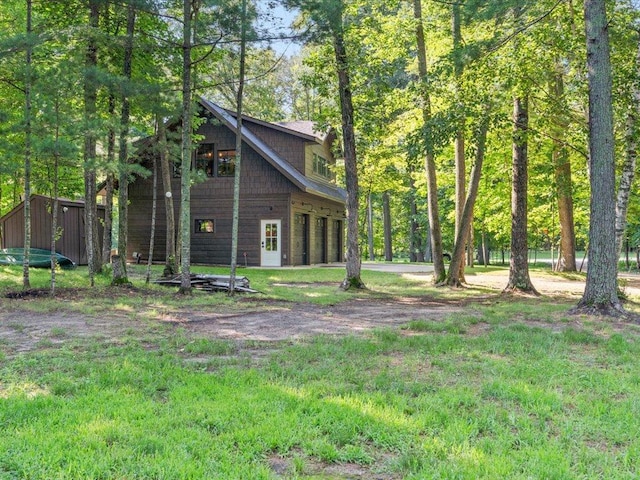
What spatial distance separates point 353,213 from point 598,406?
27.3 feet

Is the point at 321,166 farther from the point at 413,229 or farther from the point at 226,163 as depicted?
A: the point at 413,229

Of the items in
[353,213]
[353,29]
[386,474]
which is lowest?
[386,474]

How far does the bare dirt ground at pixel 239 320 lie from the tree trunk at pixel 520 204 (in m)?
1.83

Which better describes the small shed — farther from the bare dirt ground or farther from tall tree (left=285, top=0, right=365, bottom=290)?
tall tree (left=285, top=0, right=365, bottom=290)

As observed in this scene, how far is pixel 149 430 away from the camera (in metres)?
2.90

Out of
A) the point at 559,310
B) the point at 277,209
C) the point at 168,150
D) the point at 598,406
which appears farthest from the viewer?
the point at 277,209

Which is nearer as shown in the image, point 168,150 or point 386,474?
point 386,474

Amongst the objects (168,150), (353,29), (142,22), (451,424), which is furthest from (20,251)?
(451,424)

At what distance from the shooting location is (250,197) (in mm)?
18406

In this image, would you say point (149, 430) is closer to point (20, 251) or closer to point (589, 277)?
point (589, 277)

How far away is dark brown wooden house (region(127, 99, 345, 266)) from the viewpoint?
59.5ft

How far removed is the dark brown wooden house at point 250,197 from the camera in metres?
18.1

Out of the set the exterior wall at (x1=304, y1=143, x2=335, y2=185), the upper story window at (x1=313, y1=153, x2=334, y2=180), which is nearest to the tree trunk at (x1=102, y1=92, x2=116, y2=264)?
the exterior wall at (x1=304, y1=143, x2=335, y2=185)

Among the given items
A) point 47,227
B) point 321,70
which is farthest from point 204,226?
point 321,70
